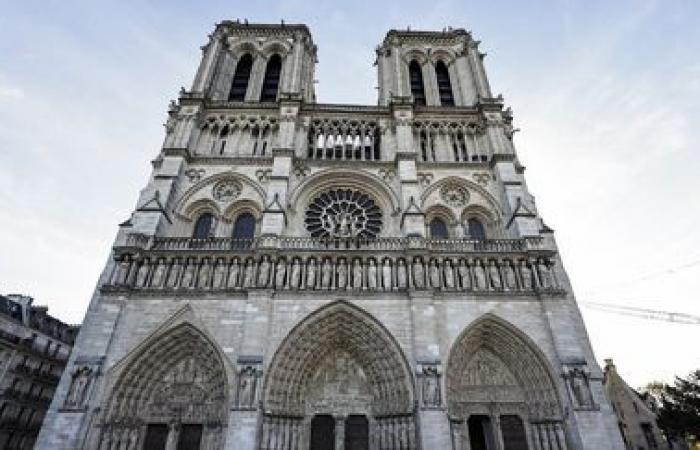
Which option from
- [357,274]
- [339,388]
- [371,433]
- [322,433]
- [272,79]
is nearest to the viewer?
[371,433]

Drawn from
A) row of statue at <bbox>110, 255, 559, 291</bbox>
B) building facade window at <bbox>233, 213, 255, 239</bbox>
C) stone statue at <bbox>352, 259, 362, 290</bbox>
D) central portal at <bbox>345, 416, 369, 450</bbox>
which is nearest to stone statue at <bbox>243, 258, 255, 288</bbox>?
row of statue at <bbox>110, 255, 559, 291</bbox>

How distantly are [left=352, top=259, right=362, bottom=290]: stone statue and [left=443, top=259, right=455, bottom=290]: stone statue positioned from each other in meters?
3.01

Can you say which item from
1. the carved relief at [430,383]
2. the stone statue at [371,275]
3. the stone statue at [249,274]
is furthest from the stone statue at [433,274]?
the stone statue at [249,274]

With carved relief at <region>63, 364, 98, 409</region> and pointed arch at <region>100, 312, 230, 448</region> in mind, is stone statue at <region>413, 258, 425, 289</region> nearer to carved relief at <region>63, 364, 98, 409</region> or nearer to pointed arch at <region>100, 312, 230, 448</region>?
pointed arch at <region>100, 312, 230, 448</region>

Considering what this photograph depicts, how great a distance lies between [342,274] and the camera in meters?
14.2

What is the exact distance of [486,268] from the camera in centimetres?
1453

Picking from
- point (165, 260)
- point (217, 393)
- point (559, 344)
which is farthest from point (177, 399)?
point (559, 344)

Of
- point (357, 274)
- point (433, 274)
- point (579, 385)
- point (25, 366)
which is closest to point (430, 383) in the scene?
point (433, 274)

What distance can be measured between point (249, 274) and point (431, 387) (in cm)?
702

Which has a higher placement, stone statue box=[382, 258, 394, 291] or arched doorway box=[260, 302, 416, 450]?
stone statue box=[382, 258, 394, 291]

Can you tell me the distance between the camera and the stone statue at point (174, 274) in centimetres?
1391

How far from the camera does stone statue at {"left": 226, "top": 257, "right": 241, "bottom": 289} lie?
45.5 feet

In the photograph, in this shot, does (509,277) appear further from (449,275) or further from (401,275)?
(401,275)

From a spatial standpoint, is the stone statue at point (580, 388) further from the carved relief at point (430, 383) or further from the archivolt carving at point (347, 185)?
the archivolt carving at point (347, 185)
